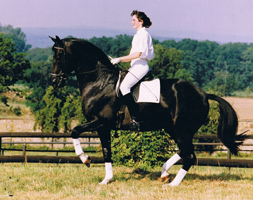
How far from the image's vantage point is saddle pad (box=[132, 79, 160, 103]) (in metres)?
6.62

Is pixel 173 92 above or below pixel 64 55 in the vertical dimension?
below

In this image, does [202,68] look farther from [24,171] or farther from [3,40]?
[24,171]

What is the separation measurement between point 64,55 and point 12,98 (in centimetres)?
7681

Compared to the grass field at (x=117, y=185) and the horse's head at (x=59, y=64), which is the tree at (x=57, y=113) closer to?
the grass field at (x=117, y=185)

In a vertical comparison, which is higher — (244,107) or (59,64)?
(59,64)

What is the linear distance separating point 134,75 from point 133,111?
670 millimetres

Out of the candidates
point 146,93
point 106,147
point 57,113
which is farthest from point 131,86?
point 57,113

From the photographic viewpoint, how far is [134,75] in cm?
654

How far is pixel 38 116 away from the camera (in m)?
38.4

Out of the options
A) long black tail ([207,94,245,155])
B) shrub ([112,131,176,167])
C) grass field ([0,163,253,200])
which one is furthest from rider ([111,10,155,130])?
shrub ([112,131,176,167])

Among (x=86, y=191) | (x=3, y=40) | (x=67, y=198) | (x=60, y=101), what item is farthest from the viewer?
(x=3, y=40)

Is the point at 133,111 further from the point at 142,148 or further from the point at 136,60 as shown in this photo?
the point at 142,148

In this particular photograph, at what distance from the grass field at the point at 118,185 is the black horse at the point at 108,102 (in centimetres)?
43

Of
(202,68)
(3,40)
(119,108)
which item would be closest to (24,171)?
(119,108)
